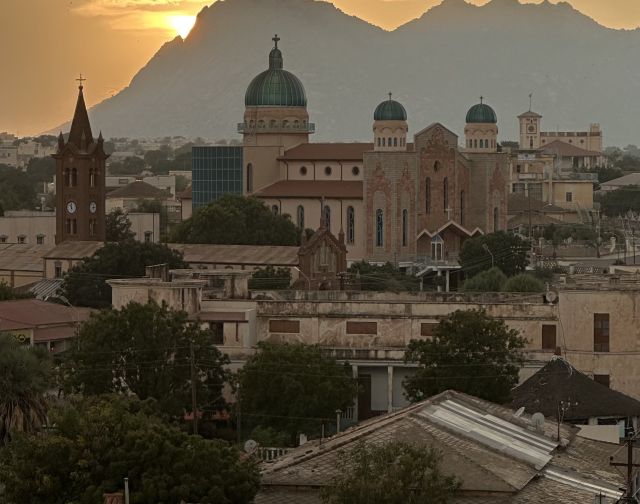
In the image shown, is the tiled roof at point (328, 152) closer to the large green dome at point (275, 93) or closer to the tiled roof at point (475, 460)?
the large green dome at point (275, 93)

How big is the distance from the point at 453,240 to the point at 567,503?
3790 inches

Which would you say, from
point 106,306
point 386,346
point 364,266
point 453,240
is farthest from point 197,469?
Result: point 453,240

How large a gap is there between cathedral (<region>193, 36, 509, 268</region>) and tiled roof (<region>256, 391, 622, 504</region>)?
8125cm

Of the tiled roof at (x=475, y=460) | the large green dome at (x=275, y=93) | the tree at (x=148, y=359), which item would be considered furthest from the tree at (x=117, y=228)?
the tiled roof at (x=475, y=460)

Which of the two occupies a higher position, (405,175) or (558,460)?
(405,175)

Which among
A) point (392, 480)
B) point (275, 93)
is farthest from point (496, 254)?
point (392, 480)

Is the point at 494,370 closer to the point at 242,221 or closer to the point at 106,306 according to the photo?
the point at 106,306

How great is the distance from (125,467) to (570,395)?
23.7m

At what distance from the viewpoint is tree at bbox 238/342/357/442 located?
55.9 meters

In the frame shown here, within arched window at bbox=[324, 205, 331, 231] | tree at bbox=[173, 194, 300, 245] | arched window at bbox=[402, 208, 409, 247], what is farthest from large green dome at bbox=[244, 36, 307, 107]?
tree at bbox=[173, 194, 300, 245]

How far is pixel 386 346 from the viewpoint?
6588 centimetres

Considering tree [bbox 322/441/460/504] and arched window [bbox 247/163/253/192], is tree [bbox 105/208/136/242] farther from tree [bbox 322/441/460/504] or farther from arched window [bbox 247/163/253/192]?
tree [bbox 322/441/460/504]

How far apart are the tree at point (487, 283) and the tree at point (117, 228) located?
3255 cm

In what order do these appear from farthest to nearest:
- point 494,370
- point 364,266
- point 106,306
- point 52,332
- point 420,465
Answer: point 364,266 < point 106,306 < point 52,332 < point 494,370 < point 420,465
